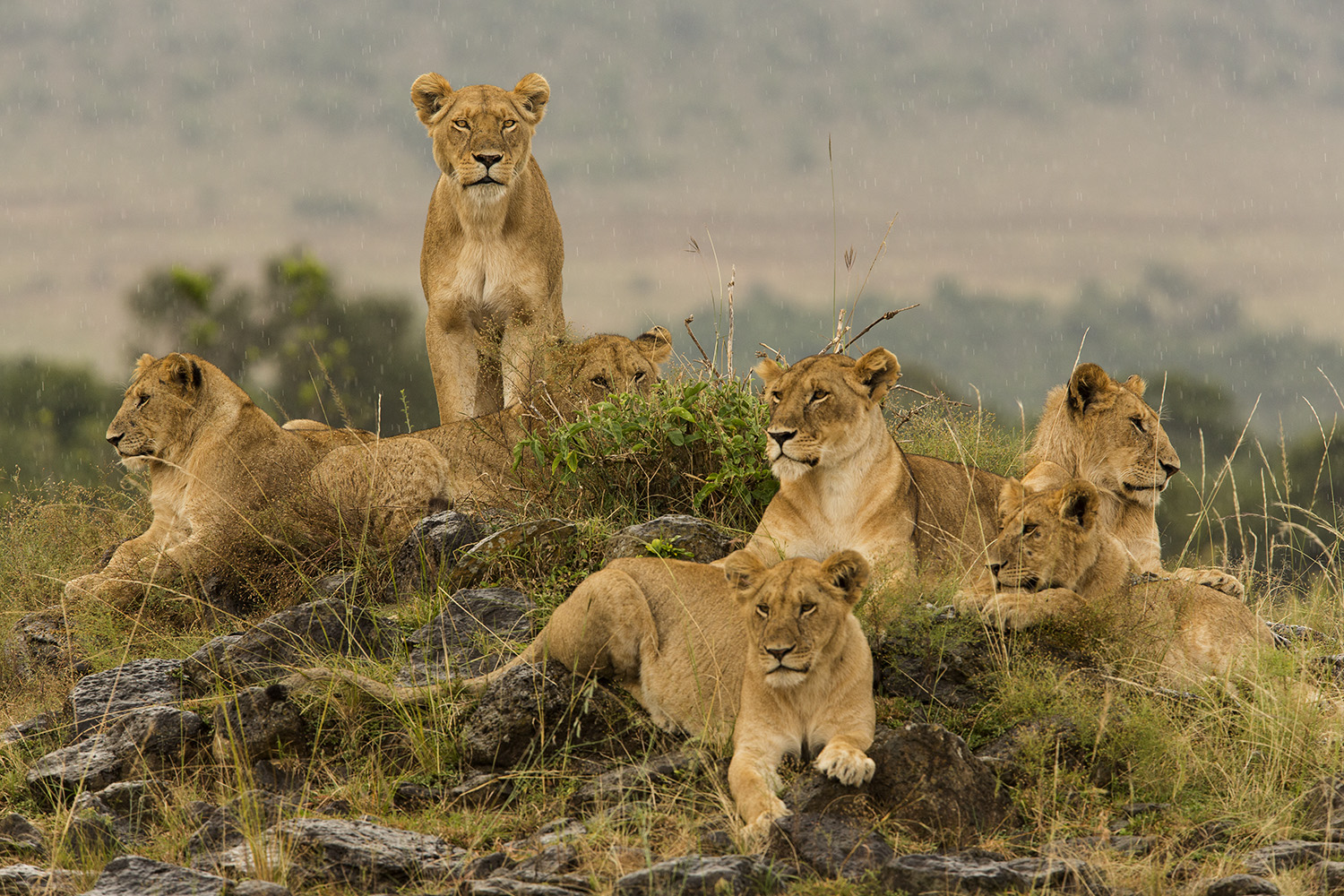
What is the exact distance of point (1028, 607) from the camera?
293 inches

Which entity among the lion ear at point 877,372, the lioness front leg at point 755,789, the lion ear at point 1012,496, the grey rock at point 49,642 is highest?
the lion ear at point 877,372

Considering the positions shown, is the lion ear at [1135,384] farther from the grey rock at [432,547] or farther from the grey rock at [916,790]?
the grey rock at [432,547]

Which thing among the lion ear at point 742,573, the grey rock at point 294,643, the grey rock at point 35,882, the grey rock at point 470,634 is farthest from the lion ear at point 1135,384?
the grey rock at point 35,882

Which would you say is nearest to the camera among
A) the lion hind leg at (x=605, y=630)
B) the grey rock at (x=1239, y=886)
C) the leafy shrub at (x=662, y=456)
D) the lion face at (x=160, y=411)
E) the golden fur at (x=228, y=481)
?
the grey rock at (x=1239, y=886)

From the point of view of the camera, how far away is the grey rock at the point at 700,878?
→ 5.48 metres

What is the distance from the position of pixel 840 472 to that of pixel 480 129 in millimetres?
5207

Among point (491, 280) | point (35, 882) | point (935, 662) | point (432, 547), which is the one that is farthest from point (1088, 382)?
point (35, 882)

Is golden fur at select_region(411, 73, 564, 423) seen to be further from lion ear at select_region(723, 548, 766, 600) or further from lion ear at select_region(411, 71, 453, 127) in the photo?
lion ear at select_region(723, 548, 766, 600)

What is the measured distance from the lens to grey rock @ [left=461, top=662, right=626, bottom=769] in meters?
7.13

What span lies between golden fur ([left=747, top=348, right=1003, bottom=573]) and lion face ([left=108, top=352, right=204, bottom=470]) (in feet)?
16.0

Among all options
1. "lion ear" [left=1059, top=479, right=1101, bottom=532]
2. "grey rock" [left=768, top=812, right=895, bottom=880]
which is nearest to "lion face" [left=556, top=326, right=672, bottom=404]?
"lion ear" [left=1059, top=479, right=1101, bottom=532]

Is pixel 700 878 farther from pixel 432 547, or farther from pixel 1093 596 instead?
pixel 432 547

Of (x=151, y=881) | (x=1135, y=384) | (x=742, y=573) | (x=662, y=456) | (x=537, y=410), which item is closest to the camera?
(x=151, y=881)

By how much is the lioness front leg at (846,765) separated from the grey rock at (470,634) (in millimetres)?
2515
